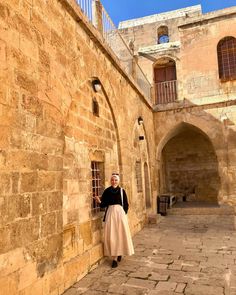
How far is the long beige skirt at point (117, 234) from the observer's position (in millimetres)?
4254

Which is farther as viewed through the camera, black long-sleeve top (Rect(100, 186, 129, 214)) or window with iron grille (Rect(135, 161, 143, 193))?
window with iron grille (Rect(135, 161, 143, 193))

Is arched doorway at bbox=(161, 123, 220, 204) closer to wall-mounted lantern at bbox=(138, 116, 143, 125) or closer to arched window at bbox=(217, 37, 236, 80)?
arched window at bbox=(217, 37, 236, 80)

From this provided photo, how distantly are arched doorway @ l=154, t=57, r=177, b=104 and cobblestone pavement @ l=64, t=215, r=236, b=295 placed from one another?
23.6ft

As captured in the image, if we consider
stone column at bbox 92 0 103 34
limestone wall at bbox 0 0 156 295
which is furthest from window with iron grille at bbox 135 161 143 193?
stone column at bbox 92 0 103 34

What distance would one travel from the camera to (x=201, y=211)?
945cm

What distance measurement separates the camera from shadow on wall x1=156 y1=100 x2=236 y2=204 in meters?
9.82

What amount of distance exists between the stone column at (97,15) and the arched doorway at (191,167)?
808cm

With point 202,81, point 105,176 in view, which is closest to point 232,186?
point 202,81

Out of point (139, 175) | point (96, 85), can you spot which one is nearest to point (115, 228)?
point (96, 85)

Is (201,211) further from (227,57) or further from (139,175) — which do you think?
(227,57)

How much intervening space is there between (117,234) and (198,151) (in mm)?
9788

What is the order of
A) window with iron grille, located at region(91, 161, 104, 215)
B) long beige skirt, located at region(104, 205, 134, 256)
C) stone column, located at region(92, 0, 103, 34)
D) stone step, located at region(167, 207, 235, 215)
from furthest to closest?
1. stone step, located at region(167, 207, 235, 215)
2. stone column, located at region(92, 0, 103, 34)
3. window with iron grille, located at region(91, 161, 104, 215)
4. long beige skirt, located at region(104, 205, 134, 256)

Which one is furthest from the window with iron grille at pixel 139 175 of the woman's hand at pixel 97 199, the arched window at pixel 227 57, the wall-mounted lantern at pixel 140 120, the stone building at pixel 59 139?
the arched window at pixel 227 57

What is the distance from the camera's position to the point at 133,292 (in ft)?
10.3
